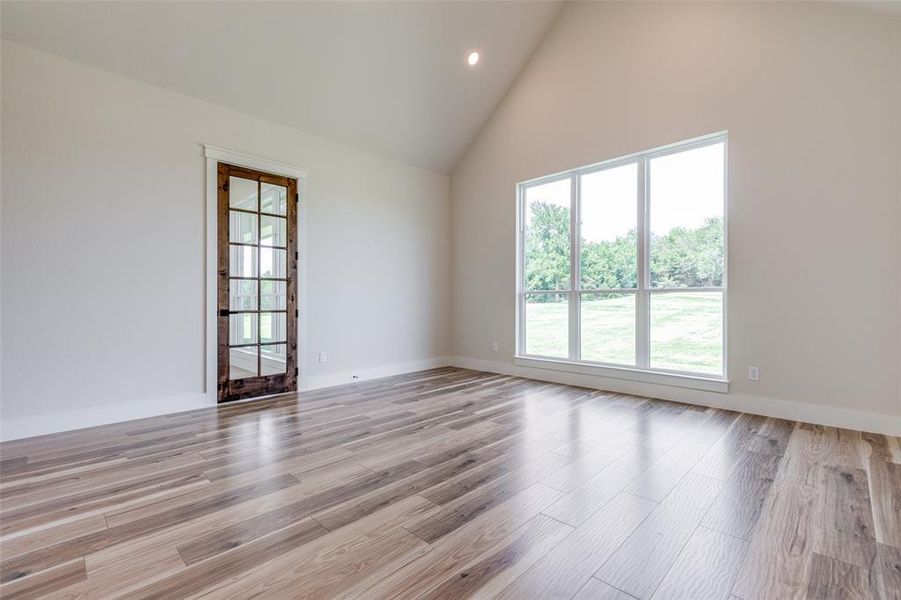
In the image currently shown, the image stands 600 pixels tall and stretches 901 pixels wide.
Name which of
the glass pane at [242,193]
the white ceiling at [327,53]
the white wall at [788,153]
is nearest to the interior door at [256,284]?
the glass pane at [242,193]

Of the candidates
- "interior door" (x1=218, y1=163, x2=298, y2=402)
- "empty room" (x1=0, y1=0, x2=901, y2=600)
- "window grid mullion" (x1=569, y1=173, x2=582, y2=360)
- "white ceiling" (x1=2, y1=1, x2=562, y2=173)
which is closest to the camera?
"empty room" (x1=0, y1=0, x2=901, y2=600)

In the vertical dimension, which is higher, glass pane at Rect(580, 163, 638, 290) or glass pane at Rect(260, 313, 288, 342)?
glass pane at Rect(580, 163, 638, 290)

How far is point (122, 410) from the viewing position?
131 inches


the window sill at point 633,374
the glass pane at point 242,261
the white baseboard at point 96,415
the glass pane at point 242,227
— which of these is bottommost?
the white baseboard at point 96,415

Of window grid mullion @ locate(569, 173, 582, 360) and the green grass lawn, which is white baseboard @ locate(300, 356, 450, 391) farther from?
window grid mullion @ locate(569, 173, 582, 360)

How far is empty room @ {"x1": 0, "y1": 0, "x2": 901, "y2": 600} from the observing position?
5.36 feet

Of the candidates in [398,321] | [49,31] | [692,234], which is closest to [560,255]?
[692,234]

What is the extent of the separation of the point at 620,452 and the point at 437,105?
440 centimetres

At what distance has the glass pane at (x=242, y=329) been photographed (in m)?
3.97

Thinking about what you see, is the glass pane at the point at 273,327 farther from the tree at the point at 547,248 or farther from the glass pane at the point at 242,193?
the tree at the point at 547,248

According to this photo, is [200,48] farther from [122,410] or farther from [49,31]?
[122,410]

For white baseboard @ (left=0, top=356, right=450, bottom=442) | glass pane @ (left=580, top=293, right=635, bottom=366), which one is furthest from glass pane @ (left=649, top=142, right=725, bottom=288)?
white baseboard @ (left=0, top=356, right=450, bottom=442)

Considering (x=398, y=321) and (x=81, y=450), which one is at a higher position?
(x=398, y=321)

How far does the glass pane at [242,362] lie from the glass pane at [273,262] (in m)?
0.82
